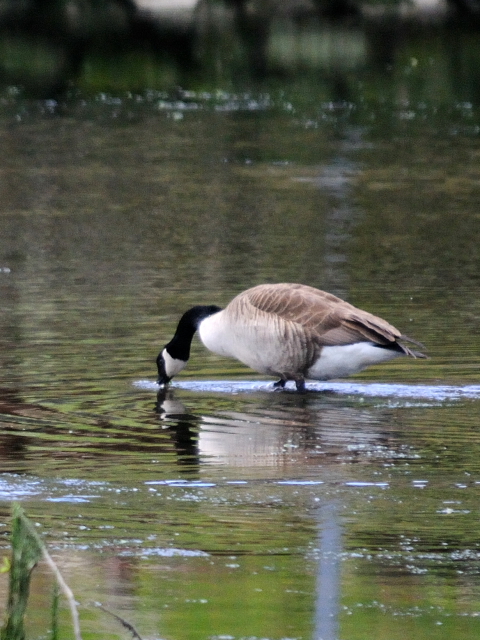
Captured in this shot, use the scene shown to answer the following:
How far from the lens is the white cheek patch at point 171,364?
8.70 meters

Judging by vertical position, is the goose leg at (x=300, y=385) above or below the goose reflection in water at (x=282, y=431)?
above

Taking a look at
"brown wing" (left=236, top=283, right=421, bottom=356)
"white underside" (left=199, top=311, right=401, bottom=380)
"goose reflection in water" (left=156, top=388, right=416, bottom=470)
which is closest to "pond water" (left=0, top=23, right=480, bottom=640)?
"goose reflection in water" (left=156, top=388, right=416, bottom=470)

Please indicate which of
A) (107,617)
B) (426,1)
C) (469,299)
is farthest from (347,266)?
(426,1)

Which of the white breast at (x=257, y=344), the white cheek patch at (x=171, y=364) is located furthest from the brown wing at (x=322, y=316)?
the white cheek patch at (x=171, y=364)

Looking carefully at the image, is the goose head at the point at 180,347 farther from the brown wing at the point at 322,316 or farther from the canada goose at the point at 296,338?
the brown wing at the point at 322,316

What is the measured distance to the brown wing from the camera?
27.7ft

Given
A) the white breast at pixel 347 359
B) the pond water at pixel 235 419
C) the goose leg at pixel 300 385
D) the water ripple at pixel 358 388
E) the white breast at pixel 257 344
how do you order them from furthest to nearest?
the goose leg at pixel 300 385
the white breast at pixel 257 344
the white breast at pixel 347 359
the water ripple at pixel 358 388
the pond water at pixel 235 419

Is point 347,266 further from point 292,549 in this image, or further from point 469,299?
point 292,549

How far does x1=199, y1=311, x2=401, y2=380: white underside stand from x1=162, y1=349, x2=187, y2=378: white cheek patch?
31cm

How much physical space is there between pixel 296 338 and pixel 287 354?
4.2 inches

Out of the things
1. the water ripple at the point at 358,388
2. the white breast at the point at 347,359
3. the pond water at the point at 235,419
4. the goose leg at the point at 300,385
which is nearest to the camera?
the pond water at the point at 235,419

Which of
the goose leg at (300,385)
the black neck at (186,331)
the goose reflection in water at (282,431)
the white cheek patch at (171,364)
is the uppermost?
the black neck at (186,331)

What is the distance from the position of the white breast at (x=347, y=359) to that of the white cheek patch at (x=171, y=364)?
0.77 metres

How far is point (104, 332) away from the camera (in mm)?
10000
